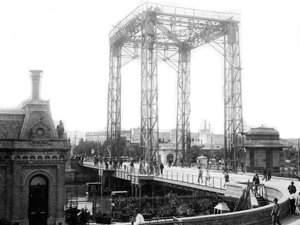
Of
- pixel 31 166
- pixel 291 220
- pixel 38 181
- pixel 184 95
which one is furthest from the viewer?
pixel 184 95

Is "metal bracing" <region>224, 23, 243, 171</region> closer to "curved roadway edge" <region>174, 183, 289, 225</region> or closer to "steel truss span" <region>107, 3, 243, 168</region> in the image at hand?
"steel truss span" <region>107, 3, 243, 168</region>

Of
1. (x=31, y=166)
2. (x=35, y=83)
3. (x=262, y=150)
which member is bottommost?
(x=31, y=166)

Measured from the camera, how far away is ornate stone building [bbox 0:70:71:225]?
71.1 feet

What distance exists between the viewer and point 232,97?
1547 inches

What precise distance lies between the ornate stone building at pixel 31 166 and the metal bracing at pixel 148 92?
1451cm

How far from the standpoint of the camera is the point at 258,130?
37.7 m

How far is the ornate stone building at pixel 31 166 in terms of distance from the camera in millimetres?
21656

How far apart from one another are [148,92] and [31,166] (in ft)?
58.3

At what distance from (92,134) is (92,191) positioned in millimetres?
129041

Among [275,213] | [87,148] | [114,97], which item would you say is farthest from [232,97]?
[87,148]

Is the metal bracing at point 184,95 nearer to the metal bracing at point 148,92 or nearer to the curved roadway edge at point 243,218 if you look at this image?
the metal bracing at point 148,92

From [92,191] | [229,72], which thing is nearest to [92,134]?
[92,191]

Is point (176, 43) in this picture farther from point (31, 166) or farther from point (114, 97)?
point (31, 166)

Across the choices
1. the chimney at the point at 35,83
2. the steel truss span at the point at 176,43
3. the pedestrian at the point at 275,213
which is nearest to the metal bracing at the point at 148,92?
the steel truss span at the point at 176,43
